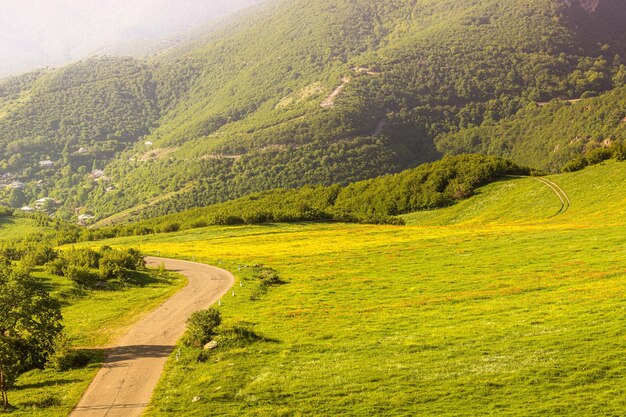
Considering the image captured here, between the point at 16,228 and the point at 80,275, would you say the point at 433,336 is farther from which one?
the point at 16,228

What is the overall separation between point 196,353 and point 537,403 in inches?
755

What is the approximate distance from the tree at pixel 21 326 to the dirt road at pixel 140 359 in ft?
12.7

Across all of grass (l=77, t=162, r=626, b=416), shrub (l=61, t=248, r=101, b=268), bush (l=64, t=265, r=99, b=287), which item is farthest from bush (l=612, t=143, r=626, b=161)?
bush (l=64, t=265, r=99, b=287)

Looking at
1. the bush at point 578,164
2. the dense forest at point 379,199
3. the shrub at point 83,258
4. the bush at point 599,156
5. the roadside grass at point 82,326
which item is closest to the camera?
the roadside grass at point 82,326

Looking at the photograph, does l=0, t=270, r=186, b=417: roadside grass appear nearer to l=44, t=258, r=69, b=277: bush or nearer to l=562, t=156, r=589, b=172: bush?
l=44, t=258, r=69, b=277: bush

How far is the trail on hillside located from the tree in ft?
248

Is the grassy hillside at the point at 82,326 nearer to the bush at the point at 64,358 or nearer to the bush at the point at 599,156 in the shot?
the bush at the point at 64,358

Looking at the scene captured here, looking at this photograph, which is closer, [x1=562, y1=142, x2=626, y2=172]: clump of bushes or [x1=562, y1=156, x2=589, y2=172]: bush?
[x1=562, y1=142, x2=626, y2=172]: clump of bushes

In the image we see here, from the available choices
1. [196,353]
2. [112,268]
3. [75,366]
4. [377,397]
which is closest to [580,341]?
[377,397]

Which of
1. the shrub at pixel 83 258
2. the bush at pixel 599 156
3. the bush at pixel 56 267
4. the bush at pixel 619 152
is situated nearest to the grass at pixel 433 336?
the shrub at pixel 83 258

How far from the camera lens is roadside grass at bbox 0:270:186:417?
926 inches

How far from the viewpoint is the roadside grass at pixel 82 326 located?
23.5 m

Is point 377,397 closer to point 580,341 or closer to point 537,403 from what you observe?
point 537,403

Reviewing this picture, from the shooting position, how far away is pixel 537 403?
19.2 meters
